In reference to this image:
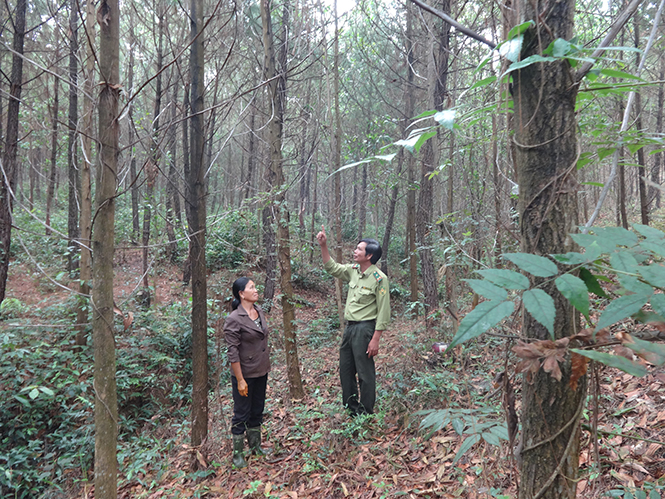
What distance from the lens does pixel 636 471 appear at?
2.35 m

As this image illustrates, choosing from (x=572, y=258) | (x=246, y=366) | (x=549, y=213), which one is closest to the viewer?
(x=572, y=258)

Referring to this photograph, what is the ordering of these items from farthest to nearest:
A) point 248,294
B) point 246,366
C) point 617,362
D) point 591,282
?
point 248,294 → point 246,366 → point 591,282 → point 617,362

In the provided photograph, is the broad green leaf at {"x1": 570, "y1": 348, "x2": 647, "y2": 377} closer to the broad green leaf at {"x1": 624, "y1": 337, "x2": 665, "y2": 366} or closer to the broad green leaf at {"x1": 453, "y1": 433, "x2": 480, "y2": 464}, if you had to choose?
the broad green leaf at {"x1": 624, "y1": 337, "x2": 665, "y2": 366}

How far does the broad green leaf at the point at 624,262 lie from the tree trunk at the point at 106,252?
2.28 meters

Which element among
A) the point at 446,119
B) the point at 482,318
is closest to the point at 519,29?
the point at 446,119

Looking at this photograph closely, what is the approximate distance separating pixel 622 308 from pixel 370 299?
3608mm

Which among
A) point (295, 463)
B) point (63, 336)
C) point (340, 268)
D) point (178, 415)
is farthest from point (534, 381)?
point (63, 336)

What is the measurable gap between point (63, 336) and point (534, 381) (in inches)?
294

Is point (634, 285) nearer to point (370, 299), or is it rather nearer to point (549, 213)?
point (549, 213)

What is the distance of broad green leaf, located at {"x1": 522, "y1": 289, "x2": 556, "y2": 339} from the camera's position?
759 mm

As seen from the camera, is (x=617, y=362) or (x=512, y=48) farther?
(x=512, y=48)

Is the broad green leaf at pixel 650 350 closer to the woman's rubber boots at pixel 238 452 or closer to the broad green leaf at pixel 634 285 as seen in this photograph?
the broad green leaf at pixel 634 285

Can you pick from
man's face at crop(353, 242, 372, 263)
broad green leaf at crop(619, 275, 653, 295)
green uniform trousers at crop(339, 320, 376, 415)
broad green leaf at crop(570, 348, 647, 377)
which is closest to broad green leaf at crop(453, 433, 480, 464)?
broad green leaf at crop(570, 348, 647, 377)

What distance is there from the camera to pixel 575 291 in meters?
0.78
